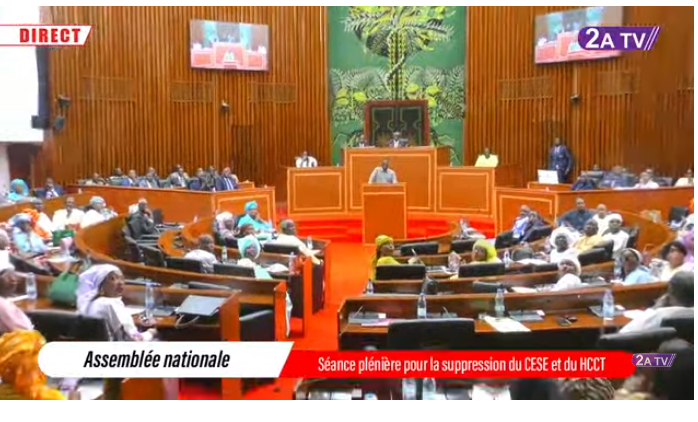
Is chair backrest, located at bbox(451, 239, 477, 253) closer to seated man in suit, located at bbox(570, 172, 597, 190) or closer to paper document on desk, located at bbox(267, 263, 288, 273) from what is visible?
paper document on desk, located at bbox(267, 263, 288, 273)

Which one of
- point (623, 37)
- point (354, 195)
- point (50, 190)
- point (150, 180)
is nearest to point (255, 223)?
point (50, 190)

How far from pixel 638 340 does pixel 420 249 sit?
9.93 ft

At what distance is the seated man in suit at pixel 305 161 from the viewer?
12.3 metres

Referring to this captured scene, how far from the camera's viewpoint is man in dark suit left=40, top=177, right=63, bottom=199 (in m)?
6.36

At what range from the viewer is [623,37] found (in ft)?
13.9

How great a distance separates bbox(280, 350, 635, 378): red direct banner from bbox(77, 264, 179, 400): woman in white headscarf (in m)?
0.84

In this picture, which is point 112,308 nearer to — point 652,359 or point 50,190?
point 50,190

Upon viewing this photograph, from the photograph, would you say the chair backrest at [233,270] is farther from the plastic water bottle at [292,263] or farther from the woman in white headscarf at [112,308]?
the woman in white headscarf at [112,308]

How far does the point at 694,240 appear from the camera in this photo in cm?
429

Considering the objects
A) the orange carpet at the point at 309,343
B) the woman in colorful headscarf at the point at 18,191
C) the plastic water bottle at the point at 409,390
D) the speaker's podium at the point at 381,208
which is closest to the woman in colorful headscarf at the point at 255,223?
the orange carpet at the point at 309,343

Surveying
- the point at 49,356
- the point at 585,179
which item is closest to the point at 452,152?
the point at 585,179

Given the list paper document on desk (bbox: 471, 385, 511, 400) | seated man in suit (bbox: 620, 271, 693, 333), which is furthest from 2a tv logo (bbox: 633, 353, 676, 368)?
paper document on desk (bbox: 471, 385, 511, 400)

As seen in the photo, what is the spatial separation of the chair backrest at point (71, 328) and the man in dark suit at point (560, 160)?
867 centimetres
